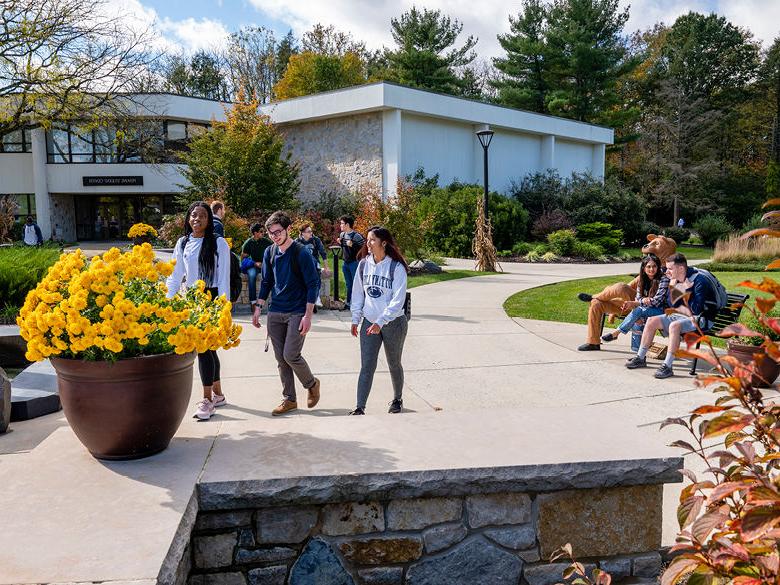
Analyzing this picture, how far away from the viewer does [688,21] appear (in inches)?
1937

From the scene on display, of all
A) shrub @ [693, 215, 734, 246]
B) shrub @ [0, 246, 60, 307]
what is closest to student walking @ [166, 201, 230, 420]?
shrub @ [0, 246, 60, 307]

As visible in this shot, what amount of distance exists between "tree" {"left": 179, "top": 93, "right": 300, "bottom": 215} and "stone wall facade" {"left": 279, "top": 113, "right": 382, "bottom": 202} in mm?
4288

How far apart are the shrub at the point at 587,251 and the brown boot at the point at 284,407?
1936cm

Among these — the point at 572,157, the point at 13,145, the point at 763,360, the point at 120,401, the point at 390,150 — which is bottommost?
the point at 763,360

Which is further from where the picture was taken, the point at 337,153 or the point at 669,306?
the point at 337,153

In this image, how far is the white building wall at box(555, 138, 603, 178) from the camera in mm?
35688

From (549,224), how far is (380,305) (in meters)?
23.0

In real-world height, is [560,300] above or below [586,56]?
below

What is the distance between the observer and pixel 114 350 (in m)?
3.08

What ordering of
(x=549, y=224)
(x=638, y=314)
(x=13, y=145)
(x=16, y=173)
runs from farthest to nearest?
(x=13, y=145) → (x=16, y=173) → (x=549, y=224) → (x=638, y=314)

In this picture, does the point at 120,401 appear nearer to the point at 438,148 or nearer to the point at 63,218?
the point at 438,148

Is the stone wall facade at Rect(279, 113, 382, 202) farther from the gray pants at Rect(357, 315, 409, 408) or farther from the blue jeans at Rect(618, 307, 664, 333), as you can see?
A: the gray pants at Rect(357, 315, 409, 408)

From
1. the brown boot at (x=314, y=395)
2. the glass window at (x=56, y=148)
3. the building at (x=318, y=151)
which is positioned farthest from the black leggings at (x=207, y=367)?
the glass window at (x=56, y=148)

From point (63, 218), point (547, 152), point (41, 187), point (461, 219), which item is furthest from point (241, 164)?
point (63, 218)
